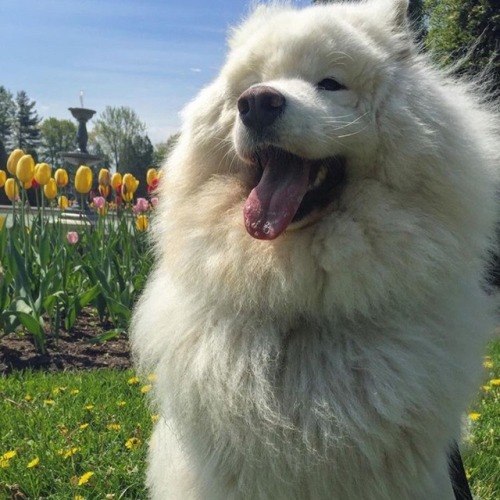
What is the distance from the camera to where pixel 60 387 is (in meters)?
4.28

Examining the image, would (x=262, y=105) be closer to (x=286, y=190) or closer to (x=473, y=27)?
(x=286, y=190)

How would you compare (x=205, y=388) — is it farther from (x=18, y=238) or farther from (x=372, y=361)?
(x=18, y=238)

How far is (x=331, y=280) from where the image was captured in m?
2.02

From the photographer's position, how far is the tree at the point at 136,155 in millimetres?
49938

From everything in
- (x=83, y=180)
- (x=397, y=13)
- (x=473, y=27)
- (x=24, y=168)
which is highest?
(x=473, y=27)

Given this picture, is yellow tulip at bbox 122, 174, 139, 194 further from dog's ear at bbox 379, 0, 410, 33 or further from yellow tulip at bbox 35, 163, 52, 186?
dog's ear at bbox 379, 0, 410, 33

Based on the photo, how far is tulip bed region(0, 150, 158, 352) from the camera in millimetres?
5117

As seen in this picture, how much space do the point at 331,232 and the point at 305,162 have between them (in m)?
0.30

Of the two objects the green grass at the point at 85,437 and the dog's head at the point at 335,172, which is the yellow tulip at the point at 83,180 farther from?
the dog's head at the point at 335,172

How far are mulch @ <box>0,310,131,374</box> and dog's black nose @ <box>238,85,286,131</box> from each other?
3.55 metres

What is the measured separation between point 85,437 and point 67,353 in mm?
2051

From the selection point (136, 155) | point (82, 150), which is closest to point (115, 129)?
point (136, 155)

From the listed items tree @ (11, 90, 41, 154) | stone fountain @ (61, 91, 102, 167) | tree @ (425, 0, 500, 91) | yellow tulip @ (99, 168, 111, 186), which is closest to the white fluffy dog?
yellow tulip @ (99, 168, 111, 186)

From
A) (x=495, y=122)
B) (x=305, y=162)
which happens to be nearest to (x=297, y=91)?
(x=305, y=162)
